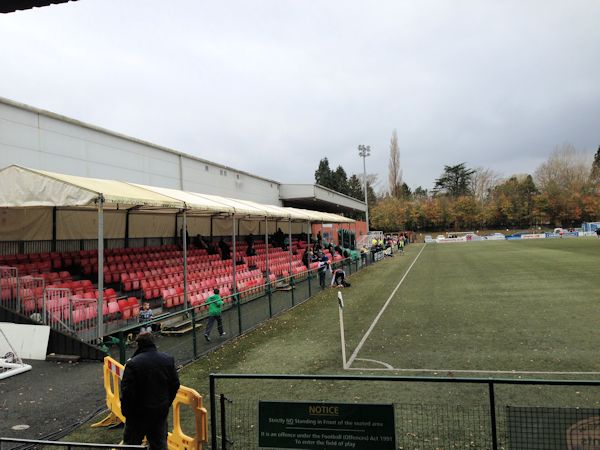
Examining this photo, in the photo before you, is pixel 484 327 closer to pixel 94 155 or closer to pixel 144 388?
pixel 144 388

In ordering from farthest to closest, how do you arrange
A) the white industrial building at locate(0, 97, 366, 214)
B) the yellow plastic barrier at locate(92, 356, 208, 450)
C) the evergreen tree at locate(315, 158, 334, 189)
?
the evergreen tree at locate(315, 158, 334, 189) → the white industrial building at locate(0, 97, 366, 214) → the yellow plastic barrier at locate(92, 356, 208, 450)

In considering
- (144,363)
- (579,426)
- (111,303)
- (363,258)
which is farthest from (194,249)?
(579,426)

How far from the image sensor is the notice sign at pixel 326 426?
395cm

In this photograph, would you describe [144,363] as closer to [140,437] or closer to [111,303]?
[140,437]

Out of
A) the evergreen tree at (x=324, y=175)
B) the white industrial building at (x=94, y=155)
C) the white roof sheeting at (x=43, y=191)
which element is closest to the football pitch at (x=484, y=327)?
the white roof sheeting at (x=43, y=191)

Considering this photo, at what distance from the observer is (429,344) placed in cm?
1052

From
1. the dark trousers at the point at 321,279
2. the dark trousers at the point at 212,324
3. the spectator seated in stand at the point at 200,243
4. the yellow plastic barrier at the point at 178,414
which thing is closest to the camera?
the yellow plastic barrier at the point at 178,414

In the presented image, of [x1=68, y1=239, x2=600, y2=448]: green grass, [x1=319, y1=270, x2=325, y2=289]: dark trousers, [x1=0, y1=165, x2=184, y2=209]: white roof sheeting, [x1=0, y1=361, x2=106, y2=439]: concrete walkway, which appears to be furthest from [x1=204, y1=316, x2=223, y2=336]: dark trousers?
[x1=319, y1=270, x2=325, y2=289]: dark trousers

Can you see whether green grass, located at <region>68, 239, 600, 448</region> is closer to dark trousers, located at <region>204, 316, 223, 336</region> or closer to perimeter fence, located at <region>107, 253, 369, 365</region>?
perimeter fence, located at <region>107, 253, 369, 365</region>

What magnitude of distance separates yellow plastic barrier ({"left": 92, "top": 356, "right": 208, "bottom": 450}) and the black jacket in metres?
0.39

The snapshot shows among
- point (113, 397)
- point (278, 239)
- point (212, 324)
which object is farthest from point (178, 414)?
point (278, 239)

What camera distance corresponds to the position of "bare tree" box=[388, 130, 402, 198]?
104 m

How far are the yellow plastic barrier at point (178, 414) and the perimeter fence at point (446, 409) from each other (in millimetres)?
236

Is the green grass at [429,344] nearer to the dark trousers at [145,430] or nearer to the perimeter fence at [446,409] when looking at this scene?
the perimeter fence at [446,409]
